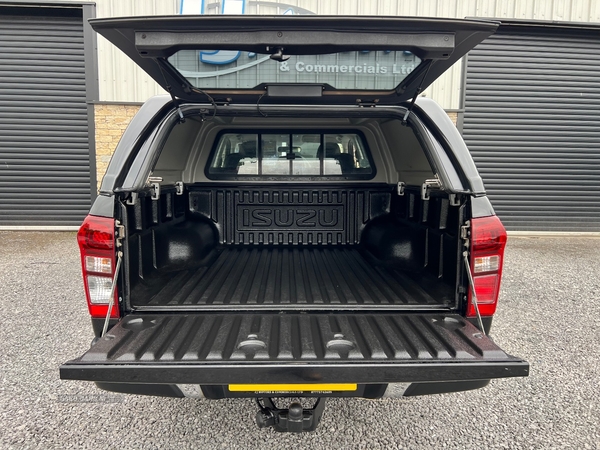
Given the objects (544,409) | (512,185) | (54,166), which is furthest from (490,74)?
(54,166)

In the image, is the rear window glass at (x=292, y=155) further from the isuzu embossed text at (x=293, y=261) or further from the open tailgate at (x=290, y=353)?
the open tailgate at (x=290, y=353)

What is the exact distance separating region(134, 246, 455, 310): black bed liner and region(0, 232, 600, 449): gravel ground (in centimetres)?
74

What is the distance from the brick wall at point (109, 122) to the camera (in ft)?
24.8

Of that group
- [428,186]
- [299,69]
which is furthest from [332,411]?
[299,69]

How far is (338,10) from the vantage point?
748cm

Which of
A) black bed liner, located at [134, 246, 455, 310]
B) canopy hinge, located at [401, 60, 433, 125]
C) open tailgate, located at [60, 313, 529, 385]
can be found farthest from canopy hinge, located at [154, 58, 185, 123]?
canopy hinge, located at [401, 60, 433, 125]

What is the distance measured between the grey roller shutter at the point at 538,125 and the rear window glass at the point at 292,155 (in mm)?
5330

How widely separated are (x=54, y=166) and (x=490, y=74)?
30.6 ft

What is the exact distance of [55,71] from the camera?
797 centimetres

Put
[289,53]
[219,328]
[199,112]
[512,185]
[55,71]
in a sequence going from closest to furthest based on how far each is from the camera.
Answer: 1. [289,53]
2. [219,328]
3. [199,112]
4. [55,71]
5. [512,185]

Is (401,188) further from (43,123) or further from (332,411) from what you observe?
(43,123)

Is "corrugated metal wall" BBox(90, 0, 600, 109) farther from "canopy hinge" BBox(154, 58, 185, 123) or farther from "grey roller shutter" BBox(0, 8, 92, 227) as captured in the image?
"canopy hinge" BBox(154, 58, 185, 123)

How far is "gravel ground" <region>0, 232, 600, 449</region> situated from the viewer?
2242 mm

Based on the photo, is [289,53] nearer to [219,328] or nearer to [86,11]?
[219,328]
